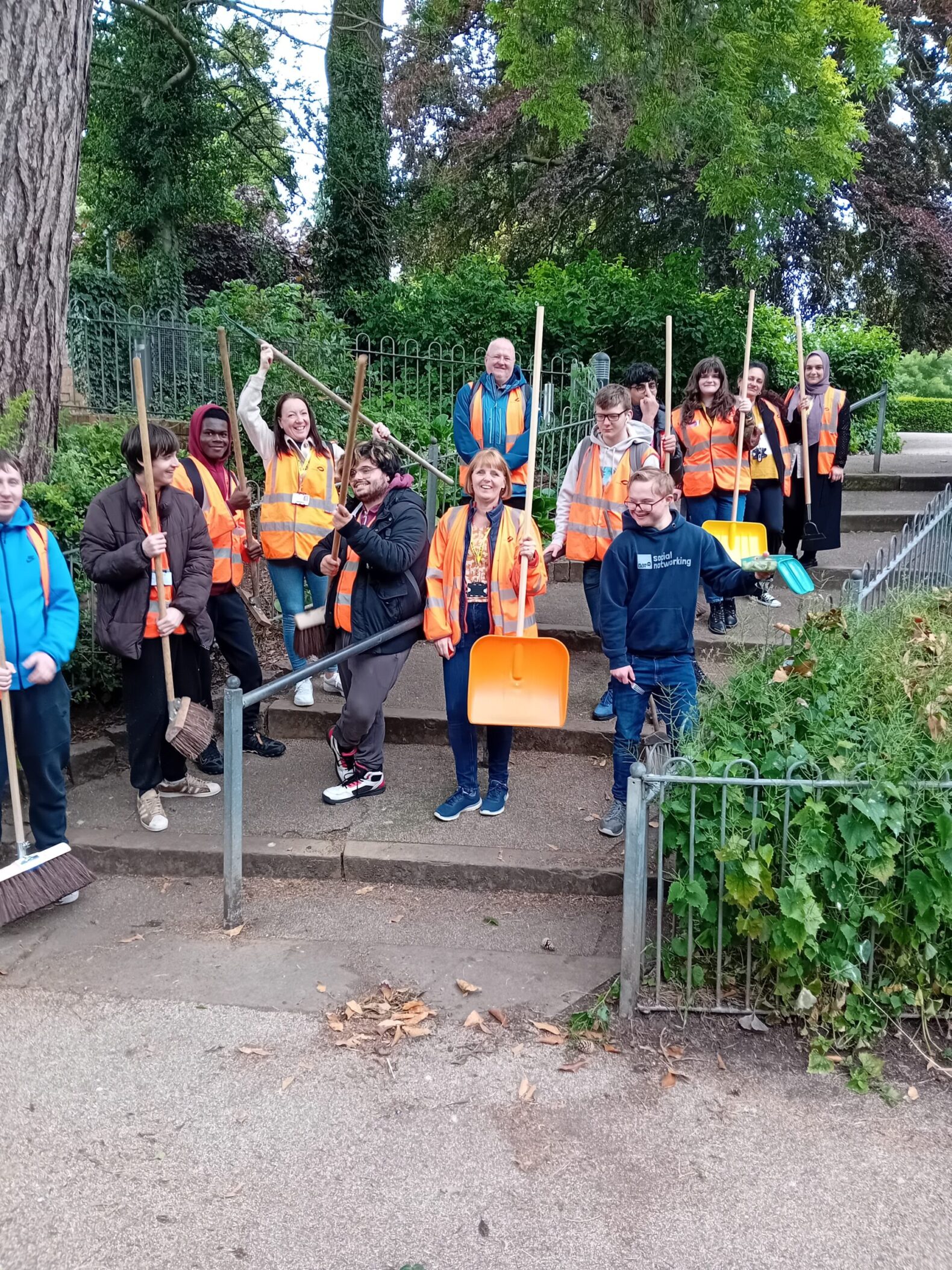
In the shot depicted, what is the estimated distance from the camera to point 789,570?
4.60 m

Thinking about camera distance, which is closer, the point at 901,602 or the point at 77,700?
the point at 901,602

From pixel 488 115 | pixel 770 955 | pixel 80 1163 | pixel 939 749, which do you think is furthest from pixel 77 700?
pixel 488 115

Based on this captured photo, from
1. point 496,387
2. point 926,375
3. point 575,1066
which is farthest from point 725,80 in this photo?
point 926,375

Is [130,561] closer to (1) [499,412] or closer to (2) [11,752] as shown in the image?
(2) [11,752]

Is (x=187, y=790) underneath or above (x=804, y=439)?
underneath

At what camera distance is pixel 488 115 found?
17.2 meters

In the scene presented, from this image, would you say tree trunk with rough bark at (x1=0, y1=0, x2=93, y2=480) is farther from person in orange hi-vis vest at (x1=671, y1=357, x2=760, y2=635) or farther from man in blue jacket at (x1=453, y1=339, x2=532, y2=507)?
person in orange hi-vis vest at (x1=671, y1=357, x2=760, y2=635)

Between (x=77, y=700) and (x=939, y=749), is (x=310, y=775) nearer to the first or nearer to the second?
(x=77, y=700)

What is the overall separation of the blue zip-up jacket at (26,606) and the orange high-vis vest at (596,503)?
2.64m

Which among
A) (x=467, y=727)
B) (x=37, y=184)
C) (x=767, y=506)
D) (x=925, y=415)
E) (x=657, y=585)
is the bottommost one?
(x=467, y=727)

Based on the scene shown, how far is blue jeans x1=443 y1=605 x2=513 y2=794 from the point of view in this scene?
16.0ft

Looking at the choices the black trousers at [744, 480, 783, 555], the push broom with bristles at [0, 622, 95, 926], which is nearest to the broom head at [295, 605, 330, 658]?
the push broom with bristles at [0, 622, 95, 926]

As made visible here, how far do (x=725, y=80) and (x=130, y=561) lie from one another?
9.07 m

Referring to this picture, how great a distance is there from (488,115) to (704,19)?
8.88 meters
